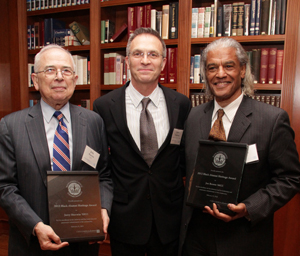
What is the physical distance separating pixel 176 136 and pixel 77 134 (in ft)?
2.18

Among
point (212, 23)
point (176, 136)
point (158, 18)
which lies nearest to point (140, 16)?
point (158, 18)

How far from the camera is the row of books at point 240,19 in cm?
263

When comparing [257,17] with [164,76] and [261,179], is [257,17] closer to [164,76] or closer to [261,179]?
[164,76]

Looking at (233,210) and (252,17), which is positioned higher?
(252,17)

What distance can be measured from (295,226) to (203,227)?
6.11 feet

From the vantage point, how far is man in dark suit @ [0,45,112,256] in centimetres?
133

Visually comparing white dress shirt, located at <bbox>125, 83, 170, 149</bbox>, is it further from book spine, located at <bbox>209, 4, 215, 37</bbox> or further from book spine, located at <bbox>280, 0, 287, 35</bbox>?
book spine, located at <bbox>280, 0, 287, 35</bbox>

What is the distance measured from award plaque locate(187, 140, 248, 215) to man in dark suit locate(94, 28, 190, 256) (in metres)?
0.38

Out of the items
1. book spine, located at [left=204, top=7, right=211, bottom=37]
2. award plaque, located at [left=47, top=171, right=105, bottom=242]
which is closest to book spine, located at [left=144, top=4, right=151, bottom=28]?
book spine, located at [left=204, top=7, right=211, bottom=37]

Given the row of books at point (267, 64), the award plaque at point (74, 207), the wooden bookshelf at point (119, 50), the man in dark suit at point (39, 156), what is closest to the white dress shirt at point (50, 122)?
the man in dark suit at point (39, 156)

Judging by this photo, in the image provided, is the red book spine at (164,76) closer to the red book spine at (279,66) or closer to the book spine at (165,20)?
the book spine at (165,20)

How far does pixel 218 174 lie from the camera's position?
1.34 m

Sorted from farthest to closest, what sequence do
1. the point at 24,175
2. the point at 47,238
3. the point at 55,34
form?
the point at 55,34
the point at 24,175
the point at 47,238

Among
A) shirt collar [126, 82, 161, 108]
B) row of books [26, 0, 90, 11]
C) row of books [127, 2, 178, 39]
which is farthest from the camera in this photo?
row of books [26, 0, 90, 11]
